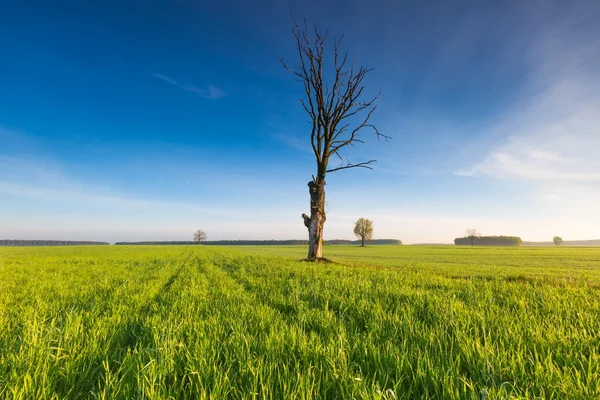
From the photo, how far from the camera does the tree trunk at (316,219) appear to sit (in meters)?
20.1

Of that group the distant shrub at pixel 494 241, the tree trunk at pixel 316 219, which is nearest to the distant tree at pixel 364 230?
the distant shrub at pixel 494 241

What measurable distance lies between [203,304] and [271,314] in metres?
1.95

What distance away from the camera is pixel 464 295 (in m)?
6.31

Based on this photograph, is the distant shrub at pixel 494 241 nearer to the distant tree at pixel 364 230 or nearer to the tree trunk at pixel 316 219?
the distant tree at pixel 364 230

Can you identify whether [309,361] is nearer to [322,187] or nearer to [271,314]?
[271,314]

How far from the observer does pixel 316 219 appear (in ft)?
66.2

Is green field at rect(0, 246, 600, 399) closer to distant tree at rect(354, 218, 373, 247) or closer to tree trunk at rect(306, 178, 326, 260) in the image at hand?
tree trunk at rect(306, 178, 326, 260)

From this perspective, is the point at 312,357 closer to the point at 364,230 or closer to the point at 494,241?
the point at 364,230

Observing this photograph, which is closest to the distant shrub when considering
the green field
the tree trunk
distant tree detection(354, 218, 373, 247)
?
distant tree detection(354, 218, 373, 247)

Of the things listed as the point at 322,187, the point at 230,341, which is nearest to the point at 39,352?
the point at 230,341

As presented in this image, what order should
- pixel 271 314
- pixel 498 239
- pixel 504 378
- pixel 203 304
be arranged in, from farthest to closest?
pixel 498 239
pixel 203 304
pixel 271 314
pixel 504 378

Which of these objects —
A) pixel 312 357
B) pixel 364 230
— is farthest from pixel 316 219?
pixel 364 230

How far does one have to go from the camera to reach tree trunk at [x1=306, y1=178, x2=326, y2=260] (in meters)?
20.1

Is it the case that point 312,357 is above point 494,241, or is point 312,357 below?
above
